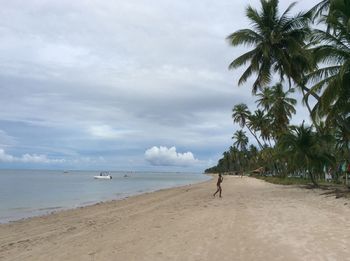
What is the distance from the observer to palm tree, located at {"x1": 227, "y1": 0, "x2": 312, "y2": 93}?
24438mm

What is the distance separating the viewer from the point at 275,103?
4344 centimetres

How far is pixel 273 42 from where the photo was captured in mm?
24203

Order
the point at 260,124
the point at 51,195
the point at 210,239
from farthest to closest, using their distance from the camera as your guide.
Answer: the point at 260,124
the point at 51,195
the point at 210,239

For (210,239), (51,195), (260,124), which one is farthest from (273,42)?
(260,124)

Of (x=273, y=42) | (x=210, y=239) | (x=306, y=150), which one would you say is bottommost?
(x=210, y=239)

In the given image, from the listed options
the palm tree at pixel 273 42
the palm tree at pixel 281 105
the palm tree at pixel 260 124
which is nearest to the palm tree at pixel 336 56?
the palm tree at pixel 273 42

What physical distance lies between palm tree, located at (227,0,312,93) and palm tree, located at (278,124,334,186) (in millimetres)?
3691

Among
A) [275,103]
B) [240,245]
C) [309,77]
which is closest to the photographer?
[240,245]

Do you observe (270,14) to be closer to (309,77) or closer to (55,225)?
(309,77)

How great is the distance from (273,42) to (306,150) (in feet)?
23.3

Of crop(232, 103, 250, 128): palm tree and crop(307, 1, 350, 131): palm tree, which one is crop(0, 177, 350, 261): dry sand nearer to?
crop(307, 1, 350, 131): palm tree

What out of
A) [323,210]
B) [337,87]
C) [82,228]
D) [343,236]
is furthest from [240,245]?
[337,87]

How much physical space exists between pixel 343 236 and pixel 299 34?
18.5 metres

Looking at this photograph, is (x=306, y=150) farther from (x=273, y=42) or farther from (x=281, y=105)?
(x=281, y=105)
